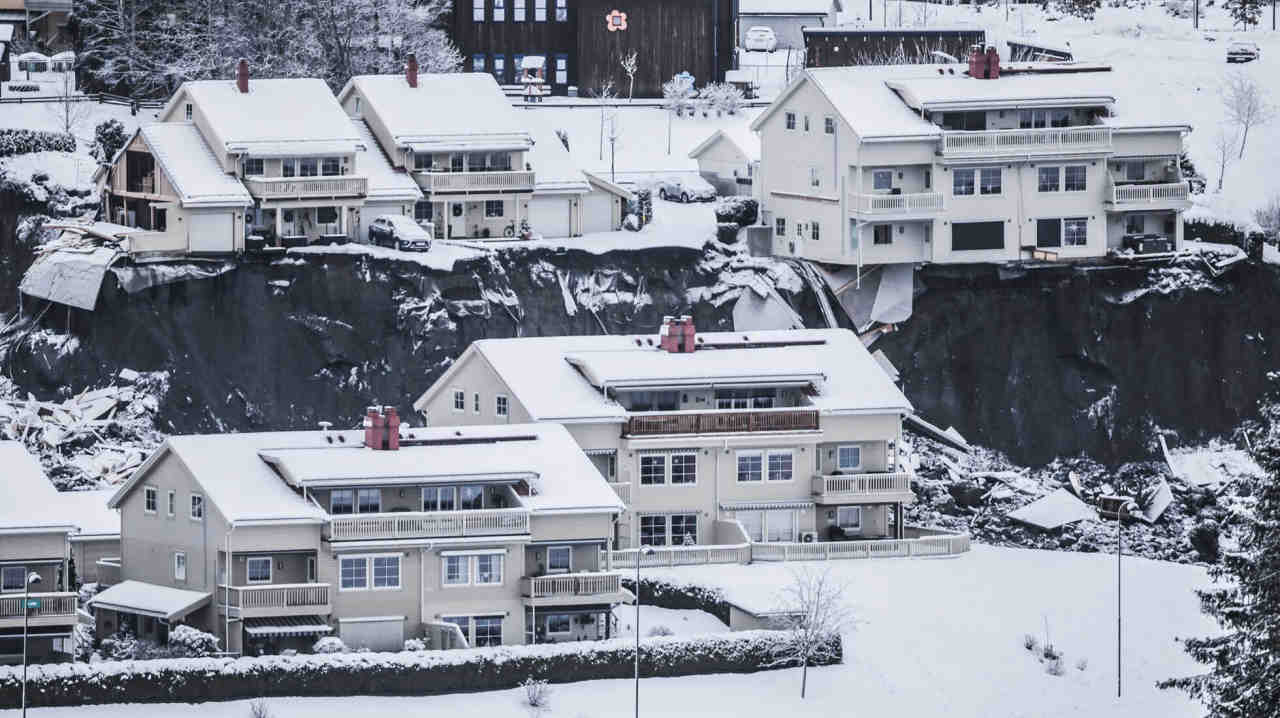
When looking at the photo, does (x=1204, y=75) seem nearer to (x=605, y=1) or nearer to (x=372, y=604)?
(x=605, y=1)

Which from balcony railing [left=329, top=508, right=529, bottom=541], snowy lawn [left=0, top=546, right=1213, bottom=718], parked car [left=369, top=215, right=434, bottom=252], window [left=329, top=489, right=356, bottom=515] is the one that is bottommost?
snowy lawn [left=0, top=546, right=1213, bottom=718]

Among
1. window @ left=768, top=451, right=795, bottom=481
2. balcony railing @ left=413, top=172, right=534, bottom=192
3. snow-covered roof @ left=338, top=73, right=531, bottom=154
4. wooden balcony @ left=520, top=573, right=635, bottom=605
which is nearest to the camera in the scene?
wooden balcony @ left=520, top=573, right=635, bottom=605

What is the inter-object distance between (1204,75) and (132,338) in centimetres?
4713

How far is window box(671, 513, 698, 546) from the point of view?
10956 centimetres

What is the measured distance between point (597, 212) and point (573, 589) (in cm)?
3254

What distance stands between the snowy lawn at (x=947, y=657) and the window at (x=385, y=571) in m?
4.13

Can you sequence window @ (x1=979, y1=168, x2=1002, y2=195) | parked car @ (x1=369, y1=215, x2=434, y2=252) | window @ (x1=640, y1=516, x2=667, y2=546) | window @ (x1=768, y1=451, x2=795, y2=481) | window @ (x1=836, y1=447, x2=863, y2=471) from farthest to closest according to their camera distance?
window @ (x1=979, y1=168, x2=1002, y2=195)
parked car @ (x1=369, y1=215, x2=434, y2=252)
window @ (x1=836, y1=447, x2=863, y2=471)
window @ (x1=768, y1=451, x2=795, y2=481)
window @ (x1=640, y1=516, x2=667, y2=546)

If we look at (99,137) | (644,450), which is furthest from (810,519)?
(99,137)

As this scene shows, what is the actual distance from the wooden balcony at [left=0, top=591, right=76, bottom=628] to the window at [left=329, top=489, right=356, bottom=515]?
7.13m

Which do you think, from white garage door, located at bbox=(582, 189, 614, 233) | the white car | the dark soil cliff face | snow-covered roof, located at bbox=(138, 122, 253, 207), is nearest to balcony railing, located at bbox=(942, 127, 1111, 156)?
the dark soil cliff face

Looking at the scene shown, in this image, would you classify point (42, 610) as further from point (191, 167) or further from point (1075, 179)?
point (1075, 179)

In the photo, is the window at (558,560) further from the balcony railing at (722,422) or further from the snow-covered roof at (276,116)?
the snow-covered roof at (276,116)

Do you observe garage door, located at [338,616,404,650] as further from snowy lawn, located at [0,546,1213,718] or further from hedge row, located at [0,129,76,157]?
hedge row, located at [0,129,76,157]

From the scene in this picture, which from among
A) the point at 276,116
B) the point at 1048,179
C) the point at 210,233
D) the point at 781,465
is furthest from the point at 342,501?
the point at 1048,179
